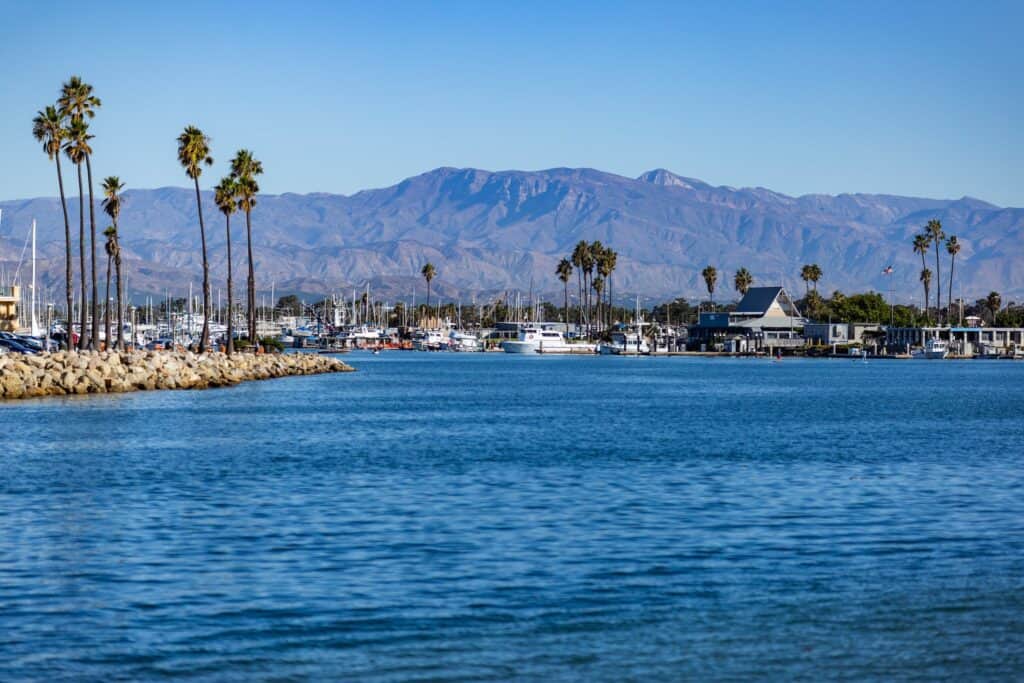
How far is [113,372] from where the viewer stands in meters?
76.1

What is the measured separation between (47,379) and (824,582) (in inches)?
2289

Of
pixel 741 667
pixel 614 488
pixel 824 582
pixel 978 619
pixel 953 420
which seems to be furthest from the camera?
pixel 953 420

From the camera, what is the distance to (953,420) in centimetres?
6012

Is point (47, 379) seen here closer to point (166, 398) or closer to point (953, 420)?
point (166, 398)

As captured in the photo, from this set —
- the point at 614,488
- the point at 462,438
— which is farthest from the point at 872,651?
the point at 462,438

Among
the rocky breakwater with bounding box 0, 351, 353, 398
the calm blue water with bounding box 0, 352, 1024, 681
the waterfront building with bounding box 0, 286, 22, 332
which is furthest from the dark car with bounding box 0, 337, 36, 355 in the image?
the calm blue water with bounding box 0, 352, 1024, 681

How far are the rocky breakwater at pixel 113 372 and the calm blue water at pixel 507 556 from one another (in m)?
22.6

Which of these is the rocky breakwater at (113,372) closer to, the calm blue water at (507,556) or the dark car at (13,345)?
the dark car at (13,345)

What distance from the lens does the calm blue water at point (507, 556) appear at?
15508 millimetres

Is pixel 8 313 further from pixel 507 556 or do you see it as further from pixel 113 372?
pixel 507 556

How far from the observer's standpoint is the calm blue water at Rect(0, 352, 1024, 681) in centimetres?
1551

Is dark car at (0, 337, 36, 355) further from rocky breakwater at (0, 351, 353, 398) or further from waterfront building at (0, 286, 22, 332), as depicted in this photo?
waterfront building at (0, 286, 22, 332)

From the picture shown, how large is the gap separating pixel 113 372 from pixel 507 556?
58.7 meters

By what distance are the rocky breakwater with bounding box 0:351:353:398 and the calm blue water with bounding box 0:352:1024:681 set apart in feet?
74.2
